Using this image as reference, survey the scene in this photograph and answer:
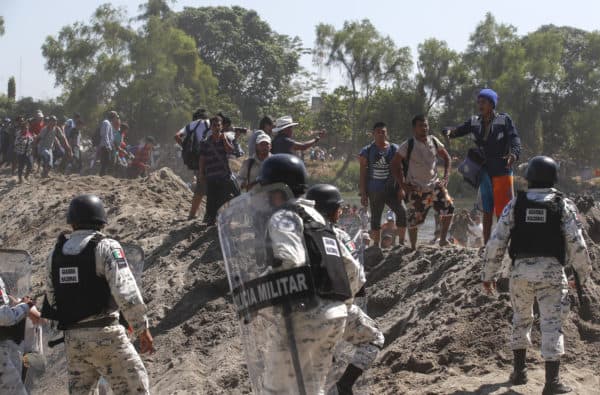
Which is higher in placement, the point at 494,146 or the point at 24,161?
the point at 24,161

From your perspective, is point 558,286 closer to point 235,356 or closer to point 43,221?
point 235,356

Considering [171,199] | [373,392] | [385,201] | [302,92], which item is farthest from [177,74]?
[373,392]

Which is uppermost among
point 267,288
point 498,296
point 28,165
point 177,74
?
point 177,74

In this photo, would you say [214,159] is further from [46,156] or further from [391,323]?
[46,156]

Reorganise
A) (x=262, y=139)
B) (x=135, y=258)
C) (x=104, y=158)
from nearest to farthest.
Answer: (x=135, y=258) < (x=262, y=139) < (x=104, y=158)

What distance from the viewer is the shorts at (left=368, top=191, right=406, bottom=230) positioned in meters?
12.0

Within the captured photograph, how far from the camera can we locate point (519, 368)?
764cm

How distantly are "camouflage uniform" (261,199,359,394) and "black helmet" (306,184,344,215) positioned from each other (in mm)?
1063

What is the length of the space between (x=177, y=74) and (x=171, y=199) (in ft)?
118

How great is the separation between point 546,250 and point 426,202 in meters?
4.18

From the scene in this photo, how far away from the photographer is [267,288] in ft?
17.9

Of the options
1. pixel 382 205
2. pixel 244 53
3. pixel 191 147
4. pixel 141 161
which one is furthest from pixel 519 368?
pixel 244 53

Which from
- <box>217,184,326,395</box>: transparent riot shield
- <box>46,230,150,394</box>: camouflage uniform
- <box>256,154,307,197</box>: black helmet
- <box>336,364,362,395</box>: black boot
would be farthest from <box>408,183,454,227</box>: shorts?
<box>217,184,326,395</box>: transparent riot shield

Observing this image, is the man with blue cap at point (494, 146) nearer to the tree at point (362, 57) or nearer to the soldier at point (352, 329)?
the soldier at point (352, 329)
